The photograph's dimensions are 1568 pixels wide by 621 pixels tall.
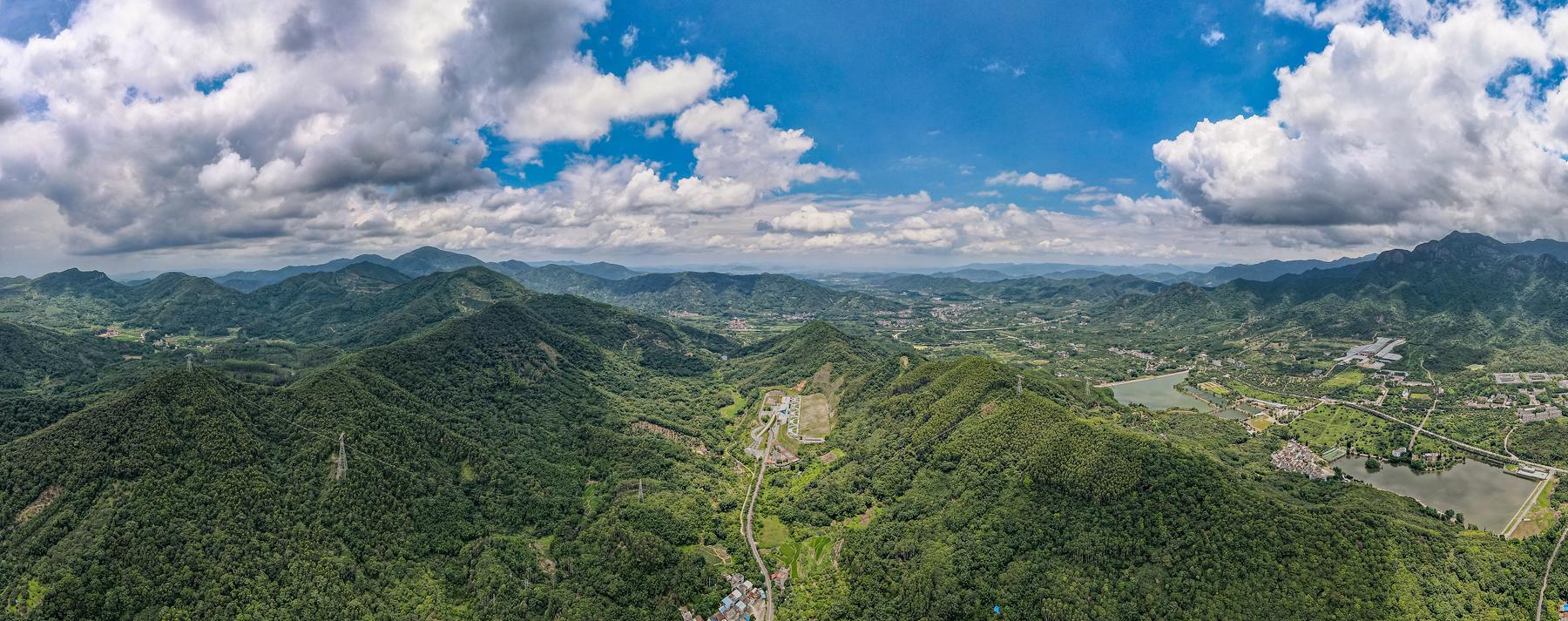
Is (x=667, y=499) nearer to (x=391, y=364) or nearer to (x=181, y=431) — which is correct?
(x=181, y=431)

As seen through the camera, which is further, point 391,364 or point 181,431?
point 391,364

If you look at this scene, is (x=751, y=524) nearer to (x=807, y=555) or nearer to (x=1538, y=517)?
(x=807, y=555)

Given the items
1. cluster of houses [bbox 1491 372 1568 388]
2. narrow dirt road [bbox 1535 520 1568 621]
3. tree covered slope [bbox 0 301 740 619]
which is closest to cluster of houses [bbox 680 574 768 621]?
tree covered slope [bbox 0 301 740 619]

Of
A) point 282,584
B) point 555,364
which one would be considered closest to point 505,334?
point 555,364

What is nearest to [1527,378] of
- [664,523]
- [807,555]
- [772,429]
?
[772,429]

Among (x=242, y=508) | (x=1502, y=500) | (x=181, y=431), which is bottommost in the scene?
(x=1502, y=500)

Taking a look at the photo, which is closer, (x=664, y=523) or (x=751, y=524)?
(x=664, y=523)
